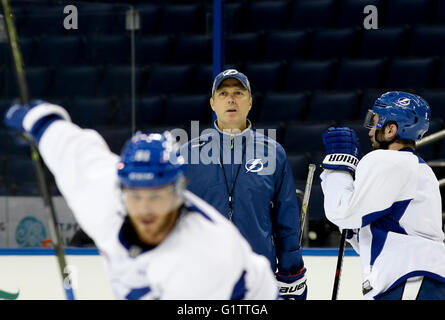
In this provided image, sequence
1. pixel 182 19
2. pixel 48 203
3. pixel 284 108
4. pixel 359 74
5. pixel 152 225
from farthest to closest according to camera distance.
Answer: pixel 182 19, pixel 359 74, pixel 284 108, pixel 48 203, pixel 152 225

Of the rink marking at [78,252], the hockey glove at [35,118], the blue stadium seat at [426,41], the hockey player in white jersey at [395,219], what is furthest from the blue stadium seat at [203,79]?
the hockey glove at [35,118]

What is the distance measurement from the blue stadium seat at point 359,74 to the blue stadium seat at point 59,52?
6.24 ft

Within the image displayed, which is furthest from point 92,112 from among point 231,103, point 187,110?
point 231,103

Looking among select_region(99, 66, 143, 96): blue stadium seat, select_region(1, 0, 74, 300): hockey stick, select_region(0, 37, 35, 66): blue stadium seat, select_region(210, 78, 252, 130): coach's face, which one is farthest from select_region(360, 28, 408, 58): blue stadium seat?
select_region(1, 0, 74, 300): hockey stick

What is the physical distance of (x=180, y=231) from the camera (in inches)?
46.3

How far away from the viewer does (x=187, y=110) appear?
5.31 meters

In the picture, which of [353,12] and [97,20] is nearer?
[97,20]

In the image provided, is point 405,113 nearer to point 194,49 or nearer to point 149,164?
point 149,164

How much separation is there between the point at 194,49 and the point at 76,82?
4.32ft

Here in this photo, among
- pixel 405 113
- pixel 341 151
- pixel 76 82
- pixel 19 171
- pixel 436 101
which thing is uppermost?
pixel 405 113

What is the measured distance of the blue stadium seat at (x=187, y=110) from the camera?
528 cm
